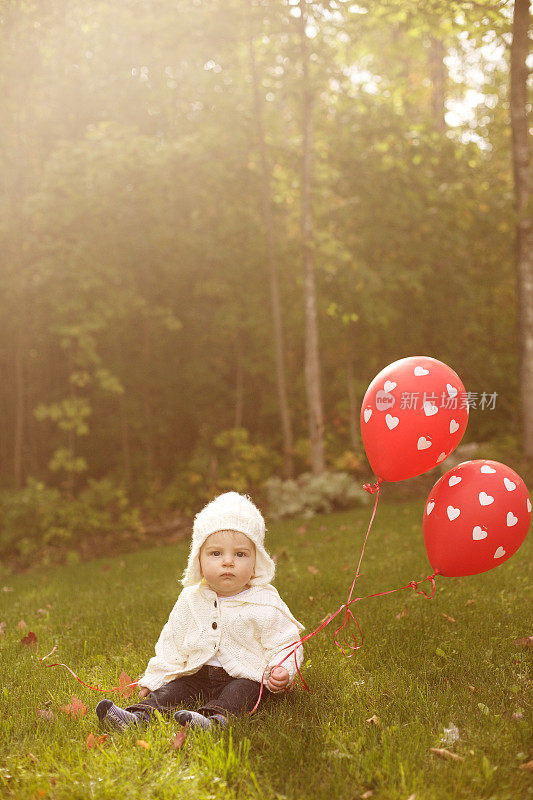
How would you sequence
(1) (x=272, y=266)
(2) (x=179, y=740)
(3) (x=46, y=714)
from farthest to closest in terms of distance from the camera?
1. (1) (x=272, y=266)
2. (3) (x=46, y=714)
3. (2) (x=179, y=740)

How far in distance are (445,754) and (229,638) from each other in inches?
46.4

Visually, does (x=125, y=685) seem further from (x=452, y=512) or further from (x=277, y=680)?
(x=452, y=512)

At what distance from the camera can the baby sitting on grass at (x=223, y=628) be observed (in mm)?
3430

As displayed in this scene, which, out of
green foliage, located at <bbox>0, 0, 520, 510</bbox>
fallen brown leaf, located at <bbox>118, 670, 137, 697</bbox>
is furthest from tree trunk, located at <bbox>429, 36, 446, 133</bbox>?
fallen brown leaf, located at <bbox>118, 670, 137, 697</bbox>

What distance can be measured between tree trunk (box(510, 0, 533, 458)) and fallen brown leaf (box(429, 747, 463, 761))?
8344 millimetres

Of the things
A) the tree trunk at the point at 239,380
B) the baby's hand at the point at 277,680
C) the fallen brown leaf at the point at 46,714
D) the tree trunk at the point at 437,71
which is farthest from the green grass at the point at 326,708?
the tree trunk at the point at 437,71

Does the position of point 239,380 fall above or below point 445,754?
above

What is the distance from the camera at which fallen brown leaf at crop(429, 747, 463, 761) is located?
277 cm

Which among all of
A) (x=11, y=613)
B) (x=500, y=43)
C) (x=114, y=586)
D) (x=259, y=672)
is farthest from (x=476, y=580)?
(x=500, y=43)

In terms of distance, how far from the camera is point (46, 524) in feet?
32.6

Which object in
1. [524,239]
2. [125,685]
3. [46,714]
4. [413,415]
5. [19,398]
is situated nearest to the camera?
[46,714]

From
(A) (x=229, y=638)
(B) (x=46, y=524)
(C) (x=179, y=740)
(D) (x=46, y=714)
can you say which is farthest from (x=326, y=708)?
(B) (x=46, y=524)

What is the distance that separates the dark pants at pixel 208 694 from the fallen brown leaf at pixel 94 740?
0.19 metres

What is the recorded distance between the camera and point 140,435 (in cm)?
1300
